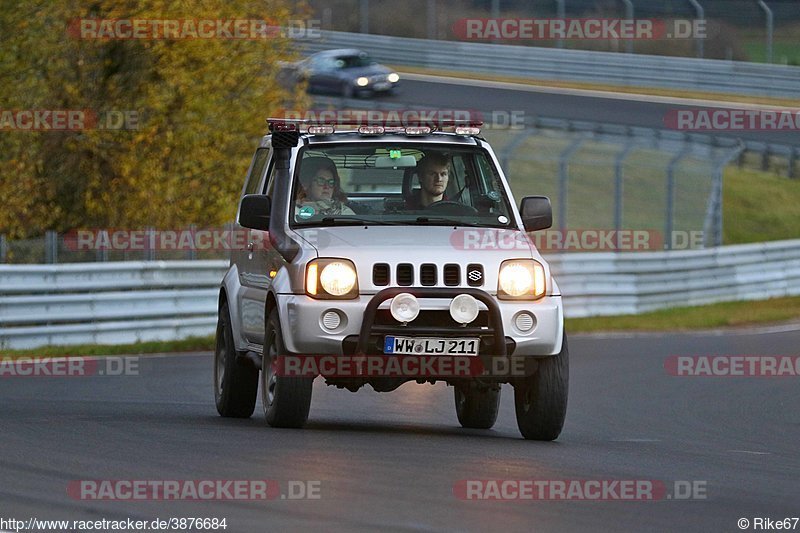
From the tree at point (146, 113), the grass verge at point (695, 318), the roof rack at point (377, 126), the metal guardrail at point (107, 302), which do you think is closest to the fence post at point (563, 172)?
the grass verge at point (695, 318)

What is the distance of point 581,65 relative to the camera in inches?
1741

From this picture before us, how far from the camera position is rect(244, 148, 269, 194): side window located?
12.5 m

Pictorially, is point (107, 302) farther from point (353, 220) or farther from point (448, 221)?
point (448, 221)

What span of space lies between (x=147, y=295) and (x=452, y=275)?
11.7m

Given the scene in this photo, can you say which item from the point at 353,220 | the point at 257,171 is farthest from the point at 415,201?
the point at 257,171

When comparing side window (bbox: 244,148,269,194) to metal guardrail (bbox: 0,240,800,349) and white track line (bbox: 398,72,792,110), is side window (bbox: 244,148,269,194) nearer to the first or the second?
metal guardrail (bbox: 0,240,800,349)

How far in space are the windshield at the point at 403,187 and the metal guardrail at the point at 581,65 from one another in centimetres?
2975

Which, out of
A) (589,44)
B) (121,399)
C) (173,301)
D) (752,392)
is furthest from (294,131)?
(589,44)

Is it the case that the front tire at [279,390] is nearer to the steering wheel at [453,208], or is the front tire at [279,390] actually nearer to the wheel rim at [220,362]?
the steering wheel at [453,208]

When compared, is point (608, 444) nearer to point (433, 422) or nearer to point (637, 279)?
point (433, 422)

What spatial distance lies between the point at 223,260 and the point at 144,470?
47.3 feet

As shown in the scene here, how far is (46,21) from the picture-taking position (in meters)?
25.2

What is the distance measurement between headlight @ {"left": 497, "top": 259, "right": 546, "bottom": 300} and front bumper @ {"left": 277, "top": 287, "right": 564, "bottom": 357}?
6 cm

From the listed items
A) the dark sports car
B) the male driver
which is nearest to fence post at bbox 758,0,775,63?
the dark sports car
